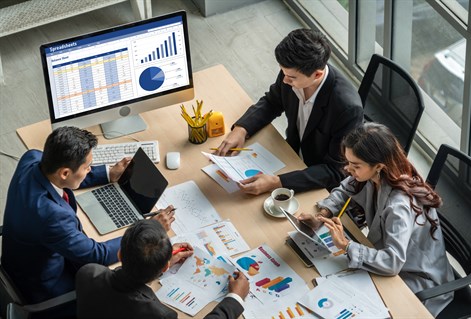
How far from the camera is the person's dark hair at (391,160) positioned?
11.8 ft

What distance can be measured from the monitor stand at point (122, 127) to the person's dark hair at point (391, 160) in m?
1.16

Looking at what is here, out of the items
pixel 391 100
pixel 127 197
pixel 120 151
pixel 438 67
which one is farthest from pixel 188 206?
pixel 438 67

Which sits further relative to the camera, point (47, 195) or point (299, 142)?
point (299, 142)

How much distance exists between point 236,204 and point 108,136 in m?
0.80

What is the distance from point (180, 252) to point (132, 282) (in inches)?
19.0

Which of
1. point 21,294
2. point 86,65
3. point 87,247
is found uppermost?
point 86,65

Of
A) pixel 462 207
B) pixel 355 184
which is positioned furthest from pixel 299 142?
pixel 462 207

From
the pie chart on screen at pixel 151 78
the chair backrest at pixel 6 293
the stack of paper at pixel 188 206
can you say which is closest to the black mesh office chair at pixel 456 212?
the stack of paper at pixel 188 206

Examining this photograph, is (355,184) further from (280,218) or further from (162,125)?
(162,125)

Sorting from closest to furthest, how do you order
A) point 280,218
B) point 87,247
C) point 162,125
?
point 87,247
point 280,218
point 162,125

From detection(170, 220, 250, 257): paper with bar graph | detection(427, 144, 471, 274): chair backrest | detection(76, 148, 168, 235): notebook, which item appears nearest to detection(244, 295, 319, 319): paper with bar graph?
detection(170, 220, 250, 257): paper with bar graph

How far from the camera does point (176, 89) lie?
426cm

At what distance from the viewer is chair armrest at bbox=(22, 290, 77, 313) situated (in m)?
3.51

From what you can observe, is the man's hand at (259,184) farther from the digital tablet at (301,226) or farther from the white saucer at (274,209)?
the digital tablet at (301,226)
